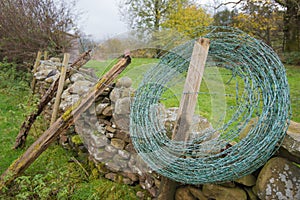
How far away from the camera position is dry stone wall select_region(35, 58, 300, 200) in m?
1.60

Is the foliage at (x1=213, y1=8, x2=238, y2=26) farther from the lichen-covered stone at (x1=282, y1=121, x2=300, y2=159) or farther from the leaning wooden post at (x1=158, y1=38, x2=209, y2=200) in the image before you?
the lichen-covered stone at (x1=282, y1=121, x2=300, y2=159)

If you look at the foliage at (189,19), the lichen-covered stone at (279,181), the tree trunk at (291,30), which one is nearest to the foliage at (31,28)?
the foliage at (189,19)

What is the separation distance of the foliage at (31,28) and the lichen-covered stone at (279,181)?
7.85 meters

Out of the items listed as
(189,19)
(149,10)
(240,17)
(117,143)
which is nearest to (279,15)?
(240,17)

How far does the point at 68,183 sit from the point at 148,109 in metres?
1.51

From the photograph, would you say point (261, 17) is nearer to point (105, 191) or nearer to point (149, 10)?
point (149, 10)

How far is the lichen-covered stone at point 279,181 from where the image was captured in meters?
1.55

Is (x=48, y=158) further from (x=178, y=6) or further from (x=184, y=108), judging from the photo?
(x=178, y=6)

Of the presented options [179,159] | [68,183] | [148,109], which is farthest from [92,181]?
[179,159]

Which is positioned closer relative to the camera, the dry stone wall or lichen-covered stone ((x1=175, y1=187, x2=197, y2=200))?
the dry stone wall

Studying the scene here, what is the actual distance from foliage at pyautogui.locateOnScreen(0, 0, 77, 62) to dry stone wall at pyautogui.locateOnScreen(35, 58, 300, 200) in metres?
4.52

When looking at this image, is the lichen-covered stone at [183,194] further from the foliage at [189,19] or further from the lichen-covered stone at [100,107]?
the foliage at [189,19]

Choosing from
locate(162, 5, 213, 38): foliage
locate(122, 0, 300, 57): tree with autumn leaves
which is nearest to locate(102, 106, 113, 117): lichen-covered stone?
locate(122, 0, 300, 57): tree with autumn leaves

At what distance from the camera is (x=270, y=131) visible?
5.09ft
